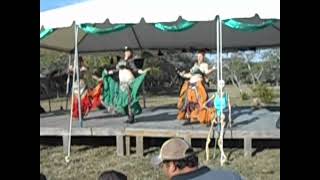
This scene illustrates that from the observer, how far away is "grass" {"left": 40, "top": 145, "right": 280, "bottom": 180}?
501cm

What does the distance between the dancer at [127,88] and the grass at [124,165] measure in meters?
0.79

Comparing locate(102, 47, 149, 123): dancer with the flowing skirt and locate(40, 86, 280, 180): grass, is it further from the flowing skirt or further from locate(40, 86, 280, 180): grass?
locate(40, 86, 280, 180): grass

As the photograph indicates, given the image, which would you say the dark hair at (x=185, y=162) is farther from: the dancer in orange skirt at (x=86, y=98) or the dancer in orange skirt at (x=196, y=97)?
the dancer in orange skirt at (x=86, y=98)

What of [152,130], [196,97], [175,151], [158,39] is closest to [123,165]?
[152,130]

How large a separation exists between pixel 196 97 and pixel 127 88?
810 millimetres

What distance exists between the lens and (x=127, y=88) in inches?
260

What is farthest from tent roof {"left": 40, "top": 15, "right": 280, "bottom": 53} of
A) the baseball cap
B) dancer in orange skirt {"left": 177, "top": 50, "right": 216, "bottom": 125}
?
the baseball cap

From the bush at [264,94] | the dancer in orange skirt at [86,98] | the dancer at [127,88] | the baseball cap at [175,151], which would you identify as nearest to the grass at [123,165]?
the dancer at [127,88]

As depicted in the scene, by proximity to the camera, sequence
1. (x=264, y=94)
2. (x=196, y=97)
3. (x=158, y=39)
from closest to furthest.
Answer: (x=196, y=97), (x=158, y=39), (x=264, y=94)

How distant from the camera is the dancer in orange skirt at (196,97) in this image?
6327 millimetres

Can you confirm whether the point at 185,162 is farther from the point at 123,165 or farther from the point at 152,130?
the point at 152,130
